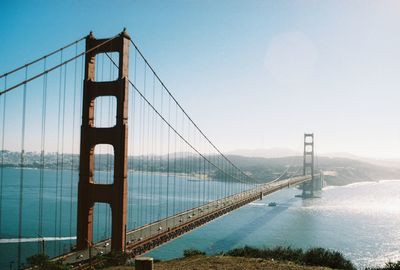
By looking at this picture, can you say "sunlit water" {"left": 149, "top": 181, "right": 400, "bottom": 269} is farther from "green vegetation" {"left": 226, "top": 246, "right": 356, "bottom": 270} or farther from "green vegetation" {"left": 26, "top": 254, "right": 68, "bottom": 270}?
"green vegetation" {"left": 26, "top": 254, "right": 68, "bottom": 270}

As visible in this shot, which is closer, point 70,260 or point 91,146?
point 70,260

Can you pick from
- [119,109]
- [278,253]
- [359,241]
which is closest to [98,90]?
[119,109]

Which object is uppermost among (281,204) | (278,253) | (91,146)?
(91,146)

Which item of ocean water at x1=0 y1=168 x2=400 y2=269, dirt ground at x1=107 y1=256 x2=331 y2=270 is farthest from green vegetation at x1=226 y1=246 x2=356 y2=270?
ocean water at x1=0 y1=168 x2=400 y2=269

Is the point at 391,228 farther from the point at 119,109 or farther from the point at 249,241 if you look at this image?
the point at 119,109

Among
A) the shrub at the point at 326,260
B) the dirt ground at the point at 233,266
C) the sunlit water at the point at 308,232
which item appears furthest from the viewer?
the sunlit water at the point at 308,232

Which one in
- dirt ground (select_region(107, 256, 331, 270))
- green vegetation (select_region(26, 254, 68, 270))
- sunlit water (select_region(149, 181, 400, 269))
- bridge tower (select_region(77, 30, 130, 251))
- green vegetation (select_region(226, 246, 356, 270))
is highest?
bridge tower (select_region(77, 30, 130, 251))

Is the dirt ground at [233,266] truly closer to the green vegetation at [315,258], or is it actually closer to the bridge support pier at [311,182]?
the green vegetation at [315,258]

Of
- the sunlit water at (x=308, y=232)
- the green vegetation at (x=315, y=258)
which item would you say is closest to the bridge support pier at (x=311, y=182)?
the sunlit water at (x=308, y=232)

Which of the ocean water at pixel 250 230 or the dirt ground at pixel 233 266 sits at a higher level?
the dirt ground at pixel 233 266
